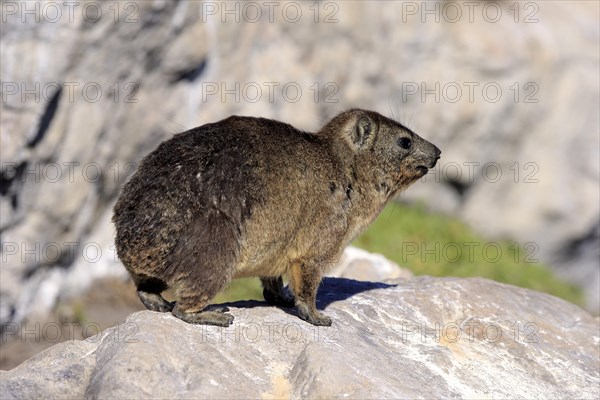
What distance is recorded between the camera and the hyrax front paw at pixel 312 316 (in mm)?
7367

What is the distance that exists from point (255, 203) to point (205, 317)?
3.16ft

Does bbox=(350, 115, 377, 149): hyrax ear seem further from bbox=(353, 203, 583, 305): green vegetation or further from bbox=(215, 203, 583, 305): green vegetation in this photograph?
bbox=(353, 203, 583, 305): green vegetation

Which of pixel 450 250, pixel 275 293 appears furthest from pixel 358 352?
pixel 450 250

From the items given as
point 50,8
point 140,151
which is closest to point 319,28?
point 140,151

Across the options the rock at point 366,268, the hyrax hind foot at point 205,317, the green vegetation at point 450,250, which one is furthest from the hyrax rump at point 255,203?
the green vegetation at point 450,250

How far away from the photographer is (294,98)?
1409 cm

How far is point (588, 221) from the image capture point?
15086 millimetres

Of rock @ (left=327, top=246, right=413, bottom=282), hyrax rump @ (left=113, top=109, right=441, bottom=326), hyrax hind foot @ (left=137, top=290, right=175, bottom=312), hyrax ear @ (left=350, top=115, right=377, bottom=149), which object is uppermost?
hyrax ear @ (left=350, top=115, right=377, bottom=149)

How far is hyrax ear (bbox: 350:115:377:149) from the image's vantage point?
8422mm

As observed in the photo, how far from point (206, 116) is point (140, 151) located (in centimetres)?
112

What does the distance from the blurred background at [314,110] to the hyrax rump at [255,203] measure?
396 centimetres

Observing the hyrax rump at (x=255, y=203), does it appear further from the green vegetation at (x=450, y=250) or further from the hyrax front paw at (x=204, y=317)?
the green vegetation at (x=450, y=250)

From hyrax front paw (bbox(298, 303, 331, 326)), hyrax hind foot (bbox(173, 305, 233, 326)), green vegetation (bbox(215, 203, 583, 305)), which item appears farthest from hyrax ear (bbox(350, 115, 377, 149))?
green vegetation (bbox(215, 203, 583, 305))

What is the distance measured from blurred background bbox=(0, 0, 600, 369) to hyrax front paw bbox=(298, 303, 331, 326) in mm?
4672
